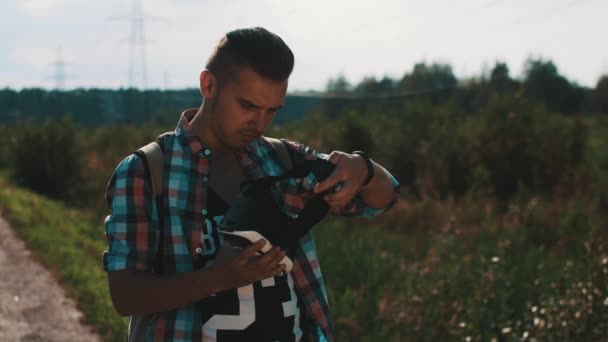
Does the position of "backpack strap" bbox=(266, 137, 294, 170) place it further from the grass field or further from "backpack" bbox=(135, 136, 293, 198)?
the grass field

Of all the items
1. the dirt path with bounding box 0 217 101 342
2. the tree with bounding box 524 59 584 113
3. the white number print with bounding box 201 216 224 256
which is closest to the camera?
the white number print with bounding box 201 216 224 256

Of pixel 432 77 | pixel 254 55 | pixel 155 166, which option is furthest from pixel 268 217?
pixel 432 77

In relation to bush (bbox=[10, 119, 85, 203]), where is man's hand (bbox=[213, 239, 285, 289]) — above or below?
above

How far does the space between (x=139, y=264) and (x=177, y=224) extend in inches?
5.3

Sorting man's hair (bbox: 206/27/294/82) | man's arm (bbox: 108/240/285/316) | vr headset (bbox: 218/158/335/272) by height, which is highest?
man's hair (bbox: 206/27/294/82)

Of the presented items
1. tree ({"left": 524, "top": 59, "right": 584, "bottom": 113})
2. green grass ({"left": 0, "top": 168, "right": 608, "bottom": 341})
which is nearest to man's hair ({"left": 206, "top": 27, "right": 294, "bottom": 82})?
green grass ({"left": 0, "top": 168, "right": 608, "bottom": 341})

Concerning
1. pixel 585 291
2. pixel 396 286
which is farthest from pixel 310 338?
pixel 396 286

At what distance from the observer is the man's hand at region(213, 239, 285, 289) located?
5.46 feet

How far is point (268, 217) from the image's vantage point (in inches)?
67.0

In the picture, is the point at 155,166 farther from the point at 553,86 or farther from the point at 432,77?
the point at 432,77

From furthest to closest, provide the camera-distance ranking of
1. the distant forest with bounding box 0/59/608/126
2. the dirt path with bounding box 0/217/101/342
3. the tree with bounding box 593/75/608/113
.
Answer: the tree with bounding box 593/75/608/113 < the distant forest with bounding box 0/59/608/126 < the dirt path with bounding box 0/217/101/342

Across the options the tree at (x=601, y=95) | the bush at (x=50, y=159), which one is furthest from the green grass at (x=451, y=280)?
the tree at (x=601, y=95)

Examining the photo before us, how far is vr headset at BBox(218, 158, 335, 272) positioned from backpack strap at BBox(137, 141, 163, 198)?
221mm

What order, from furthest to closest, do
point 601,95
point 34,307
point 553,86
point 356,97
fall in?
point 356,97, point 553,86, point 601,95, point 34,307
